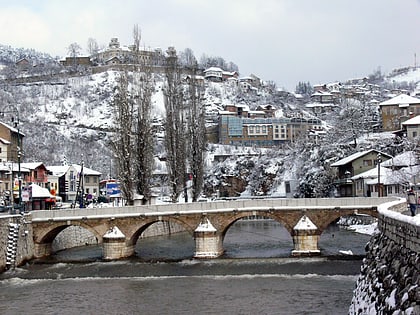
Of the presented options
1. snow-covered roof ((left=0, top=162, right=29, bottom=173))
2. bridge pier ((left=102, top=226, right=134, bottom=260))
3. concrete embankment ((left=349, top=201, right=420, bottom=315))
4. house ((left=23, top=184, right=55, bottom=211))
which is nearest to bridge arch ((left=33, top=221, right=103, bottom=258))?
bridge pier ((left=102, top=226, right=134, bottom=260))

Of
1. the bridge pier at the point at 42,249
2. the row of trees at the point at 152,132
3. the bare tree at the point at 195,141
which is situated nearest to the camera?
the bridge pier at the point at 42,249

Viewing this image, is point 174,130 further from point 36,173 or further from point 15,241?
point 36,173

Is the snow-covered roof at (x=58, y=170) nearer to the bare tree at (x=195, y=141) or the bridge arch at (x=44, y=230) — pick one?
the bare tree at (x=195, y=141)

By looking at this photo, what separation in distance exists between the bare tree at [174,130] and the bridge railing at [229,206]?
405 inches

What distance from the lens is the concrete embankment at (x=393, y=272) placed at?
15.2 metres

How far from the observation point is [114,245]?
152 feet

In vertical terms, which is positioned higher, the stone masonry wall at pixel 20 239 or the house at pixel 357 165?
the house at pixel 357 165

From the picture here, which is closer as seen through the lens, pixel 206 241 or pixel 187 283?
pixel 187 283

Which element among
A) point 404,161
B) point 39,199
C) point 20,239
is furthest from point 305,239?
point 404,161

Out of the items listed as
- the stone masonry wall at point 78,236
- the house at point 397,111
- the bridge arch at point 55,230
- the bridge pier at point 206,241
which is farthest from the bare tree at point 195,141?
the house at point 397,111

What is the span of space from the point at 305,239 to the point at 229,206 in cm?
607

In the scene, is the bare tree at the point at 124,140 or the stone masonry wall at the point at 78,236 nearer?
the bare tree at the point at 124,140

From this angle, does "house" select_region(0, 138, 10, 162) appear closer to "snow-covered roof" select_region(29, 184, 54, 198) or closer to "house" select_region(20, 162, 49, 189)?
"house" select_region(20, 162, 49, 189)

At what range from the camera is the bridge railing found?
4581 cm
